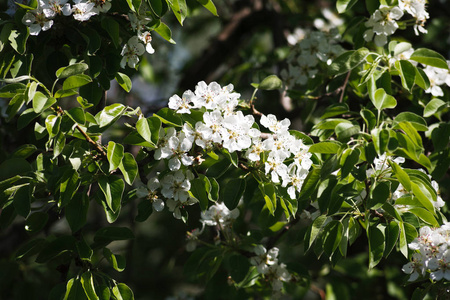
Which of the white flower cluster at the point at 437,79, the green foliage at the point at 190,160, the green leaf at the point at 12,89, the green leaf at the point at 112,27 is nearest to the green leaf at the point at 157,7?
the green foliage at the point at 190,160

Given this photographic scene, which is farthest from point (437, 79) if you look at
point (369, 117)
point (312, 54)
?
point (369, 117)

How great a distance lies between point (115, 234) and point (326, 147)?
0.76 metres

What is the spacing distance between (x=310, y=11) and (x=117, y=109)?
2.73 meters

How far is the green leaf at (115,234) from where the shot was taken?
5.87 ft

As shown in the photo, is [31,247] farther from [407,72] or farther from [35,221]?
[407,72]

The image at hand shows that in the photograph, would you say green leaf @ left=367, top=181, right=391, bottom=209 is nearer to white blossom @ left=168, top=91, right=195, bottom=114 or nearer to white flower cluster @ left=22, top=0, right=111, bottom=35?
white blossom @ left=168, top=91, right=195, bottom=114

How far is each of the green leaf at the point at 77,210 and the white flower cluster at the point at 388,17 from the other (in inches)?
49.7

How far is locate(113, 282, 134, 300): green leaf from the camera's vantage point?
1.68m

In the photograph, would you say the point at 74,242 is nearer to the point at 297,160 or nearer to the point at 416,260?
the point at 297,160

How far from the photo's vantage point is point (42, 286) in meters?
2.87

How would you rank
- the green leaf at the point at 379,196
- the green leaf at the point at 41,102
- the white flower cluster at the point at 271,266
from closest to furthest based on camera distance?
the green leaf at the point at 41,102
the green leaf at the point at 379,196
the white flower cluster at the point at 271,266

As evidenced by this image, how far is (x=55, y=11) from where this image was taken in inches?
66.5

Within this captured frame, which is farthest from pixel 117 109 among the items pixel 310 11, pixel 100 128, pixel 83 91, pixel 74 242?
pixel 310 11

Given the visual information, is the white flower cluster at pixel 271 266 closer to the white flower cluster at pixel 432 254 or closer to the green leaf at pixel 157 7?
the white flower cluster at pixel 432 254
